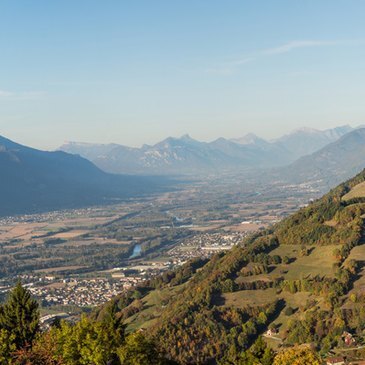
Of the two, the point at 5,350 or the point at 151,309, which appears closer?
the point at 5,350

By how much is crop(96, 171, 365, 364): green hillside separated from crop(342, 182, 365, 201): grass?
46.0 ft

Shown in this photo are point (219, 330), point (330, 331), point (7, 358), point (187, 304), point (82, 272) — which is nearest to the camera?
point (7, 358)

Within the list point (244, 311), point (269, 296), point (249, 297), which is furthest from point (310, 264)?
point (244, 311)

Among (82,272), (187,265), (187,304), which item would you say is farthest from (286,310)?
(82,272)

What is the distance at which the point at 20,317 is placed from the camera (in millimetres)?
47281

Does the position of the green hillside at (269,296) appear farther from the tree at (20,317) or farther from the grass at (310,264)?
the tree at (20,317)

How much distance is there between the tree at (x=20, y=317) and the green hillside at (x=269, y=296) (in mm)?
16118

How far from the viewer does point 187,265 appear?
12850cm

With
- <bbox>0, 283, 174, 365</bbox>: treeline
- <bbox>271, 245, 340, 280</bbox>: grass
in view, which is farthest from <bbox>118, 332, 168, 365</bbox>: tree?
<bbox>271, 245, 340, 280</bbox>: grass

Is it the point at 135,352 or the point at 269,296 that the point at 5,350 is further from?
the point at 269,296

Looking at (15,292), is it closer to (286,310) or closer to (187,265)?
(286,310)

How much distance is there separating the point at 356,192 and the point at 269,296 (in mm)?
67896

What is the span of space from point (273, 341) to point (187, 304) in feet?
66.8

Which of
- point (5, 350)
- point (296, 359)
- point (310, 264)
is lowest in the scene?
point (310, 264)
